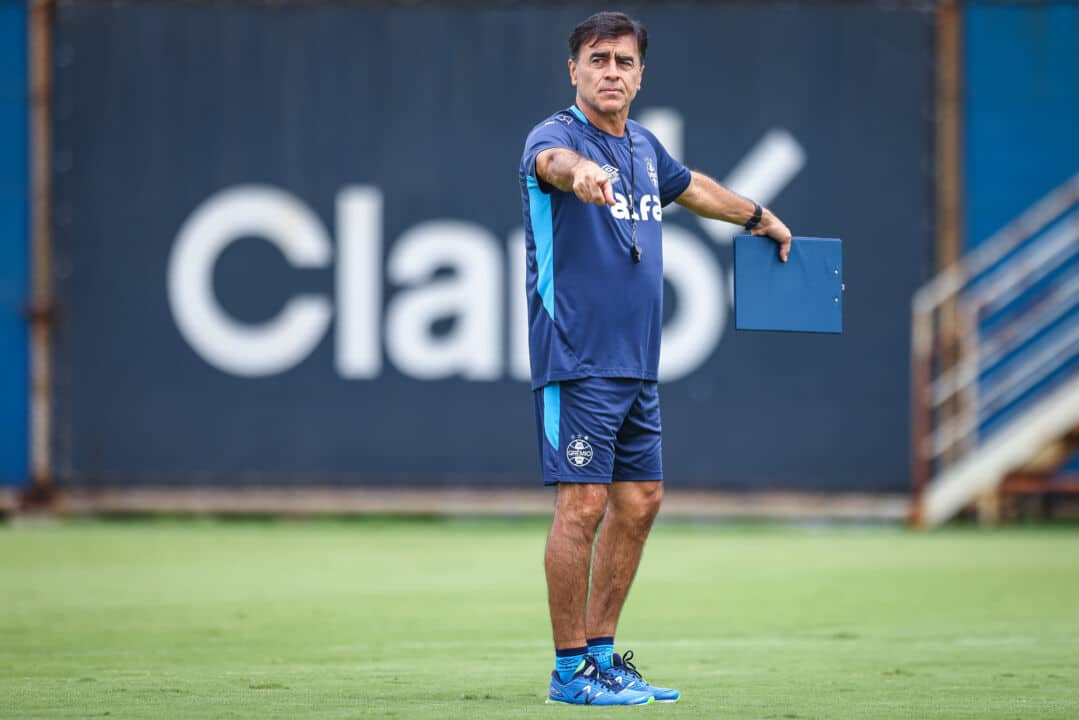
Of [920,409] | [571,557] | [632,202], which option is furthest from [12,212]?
[571,557]

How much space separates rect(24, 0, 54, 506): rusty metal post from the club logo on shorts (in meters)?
10.1

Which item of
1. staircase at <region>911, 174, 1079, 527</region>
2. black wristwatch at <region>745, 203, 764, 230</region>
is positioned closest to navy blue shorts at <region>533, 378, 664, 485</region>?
black wristwatch at <region>745, 203, 764, 230</region>

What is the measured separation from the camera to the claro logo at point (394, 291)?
573 inches

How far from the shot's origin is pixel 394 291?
14.7 metres

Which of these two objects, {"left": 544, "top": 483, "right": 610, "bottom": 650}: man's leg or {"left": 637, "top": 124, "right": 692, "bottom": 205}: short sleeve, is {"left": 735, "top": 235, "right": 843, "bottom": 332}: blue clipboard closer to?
{"left": 637, "top": 124, "right": 692, "bottom": 205}: short sleeve

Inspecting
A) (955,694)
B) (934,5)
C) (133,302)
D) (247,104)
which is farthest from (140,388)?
(955,694)

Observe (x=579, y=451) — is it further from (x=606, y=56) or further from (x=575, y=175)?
(x=606, y=56)

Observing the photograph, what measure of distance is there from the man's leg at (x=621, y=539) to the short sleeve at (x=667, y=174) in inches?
39.2

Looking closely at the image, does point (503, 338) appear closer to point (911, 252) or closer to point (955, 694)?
point (911, 252)

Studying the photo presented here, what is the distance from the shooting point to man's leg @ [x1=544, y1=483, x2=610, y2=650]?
5652 millimetres

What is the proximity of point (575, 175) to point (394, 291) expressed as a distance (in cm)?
948

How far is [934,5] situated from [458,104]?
389 centimetres

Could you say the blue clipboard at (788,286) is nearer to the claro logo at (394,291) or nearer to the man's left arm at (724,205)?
the man's left arm at (724,205)

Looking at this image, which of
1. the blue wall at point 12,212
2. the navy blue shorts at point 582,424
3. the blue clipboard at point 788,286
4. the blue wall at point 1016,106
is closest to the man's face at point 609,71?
the blue clipboard at point 788,286
